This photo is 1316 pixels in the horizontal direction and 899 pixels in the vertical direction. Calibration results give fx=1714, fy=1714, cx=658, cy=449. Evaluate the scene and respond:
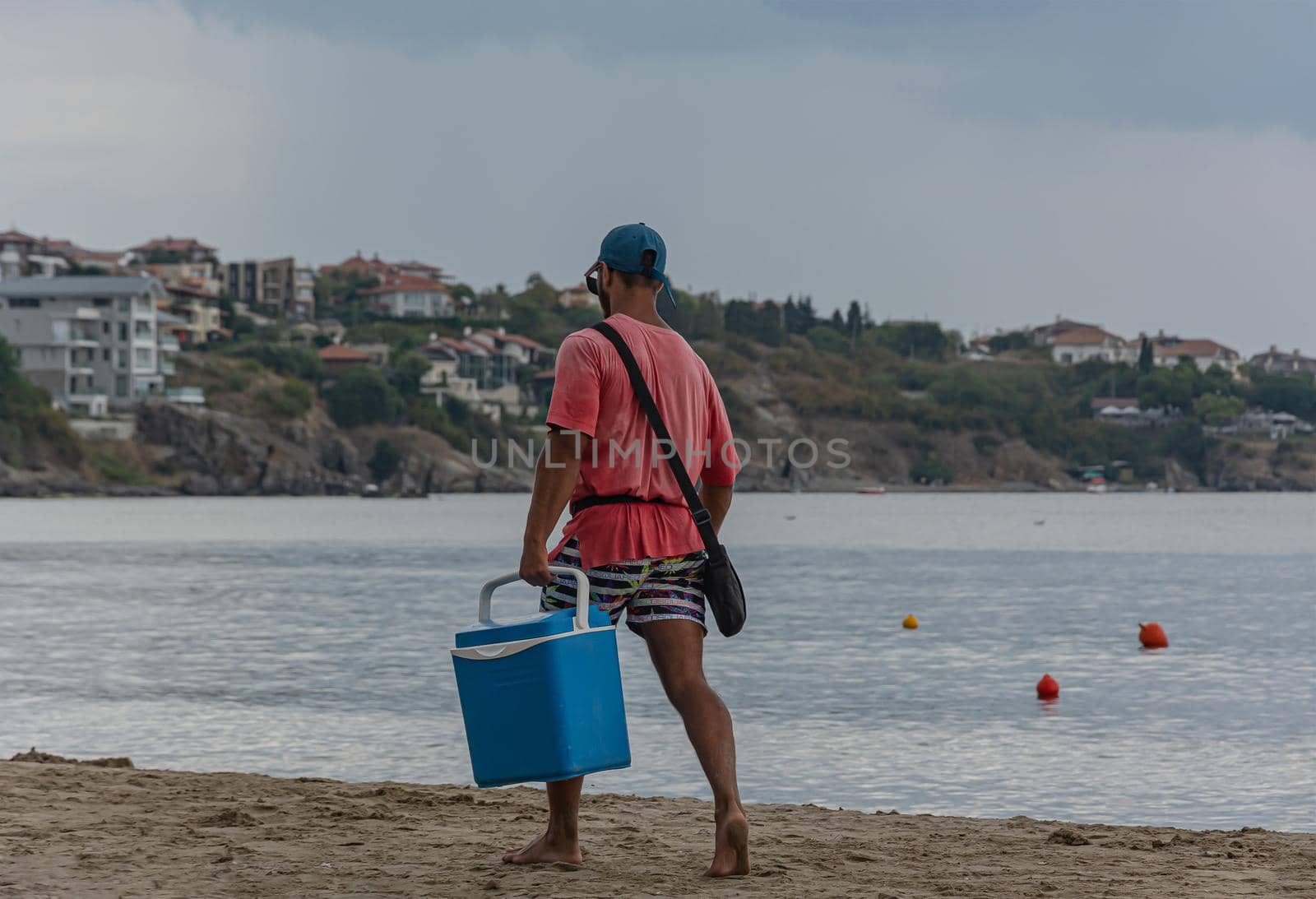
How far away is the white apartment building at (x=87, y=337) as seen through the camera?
373ft

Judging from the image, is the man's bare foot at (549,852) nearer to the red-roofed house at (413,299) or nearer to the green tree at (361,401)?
the green tree at (361,401)

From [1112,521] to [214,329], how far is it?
273 feet

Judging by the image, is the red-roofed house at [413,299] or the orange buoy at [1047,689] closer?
the orange buoy at [1047,689]

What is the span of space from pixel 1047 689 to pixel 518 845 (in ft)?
27.0

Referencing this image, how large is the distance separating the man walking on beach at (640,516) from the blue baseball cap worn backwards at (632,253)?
10mm

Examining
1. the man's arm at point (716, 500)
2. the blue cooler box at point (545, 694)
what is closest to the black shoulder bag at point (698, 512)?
the man's arm at point (716, 500)

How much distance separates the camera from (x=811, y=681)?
14461 millimetres

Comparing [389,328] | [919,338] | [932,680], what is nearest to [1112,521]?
[932,680]

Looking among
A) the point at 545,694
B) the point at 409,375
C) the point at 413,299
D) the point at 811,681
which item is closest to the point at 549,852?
the point at 545,694

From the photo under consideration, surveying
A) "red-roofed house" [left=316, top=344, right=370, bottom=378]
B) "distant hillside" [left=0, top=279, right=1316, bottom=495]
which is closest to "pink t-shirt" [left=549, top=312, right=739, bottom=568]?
"distant hillside" [left=0, top=279, right=1316, bottom=495]

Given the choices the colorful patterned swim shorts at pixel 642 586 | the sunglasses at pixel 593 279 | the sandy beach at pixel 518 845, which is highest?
the sunglasses at pixel 593 279

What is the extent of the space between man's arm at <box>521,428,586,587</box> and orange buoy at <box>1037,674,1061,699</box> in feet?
29.5

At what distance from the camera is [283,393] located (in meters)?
122

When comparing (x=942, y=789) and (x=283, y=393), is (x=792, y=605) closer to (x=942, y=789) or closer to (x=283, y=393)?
(x=942, y=789)
